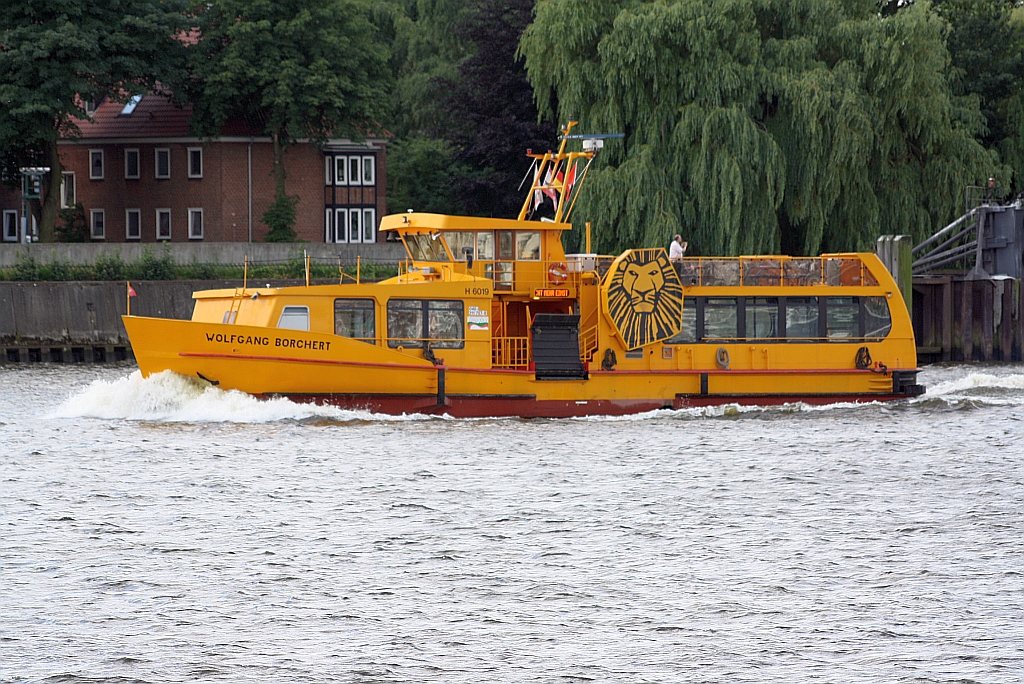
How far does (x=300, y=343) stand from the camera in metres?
23.3

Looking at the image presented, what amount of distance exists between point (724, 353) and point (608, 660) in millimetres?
14741

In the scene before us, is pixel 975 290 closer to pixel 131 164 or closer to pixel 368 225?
pixel 368 225

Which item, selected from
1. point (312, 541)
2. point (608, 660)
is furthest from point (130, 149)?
point (608, 660)

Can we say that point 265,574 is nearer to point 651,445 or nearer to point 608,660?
point 608,660

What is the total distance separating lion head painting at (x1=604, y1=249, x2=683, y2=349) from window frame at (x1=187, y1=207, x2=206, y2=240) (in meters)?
38.7

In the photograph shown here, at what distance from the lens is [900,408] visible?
26.6m

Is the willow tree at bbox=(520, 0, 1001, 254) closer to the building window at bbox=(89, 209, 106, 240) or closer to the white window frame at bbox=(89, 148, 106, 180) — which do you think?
the white window frame at bbox=(89, 148, 106, 180)

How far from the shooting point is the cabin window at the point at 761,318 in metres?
25.7

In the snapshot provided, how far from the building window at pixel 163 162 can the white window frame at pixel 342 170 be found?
753 centimetres

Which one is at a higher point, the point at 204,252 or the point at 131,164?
the point at 131,164

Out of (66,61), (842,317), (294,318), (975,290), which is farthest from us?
(66,61)

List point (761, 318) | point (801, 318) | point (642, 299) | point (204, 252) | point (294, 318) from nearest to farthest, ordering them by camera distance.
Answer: point (294, 318), point (642, 299), point (761, 318), point (801, 318), point (204, 252)

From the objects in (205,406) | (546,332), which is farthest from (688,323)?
(205,406)

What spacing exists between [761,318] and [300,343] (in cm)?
873
